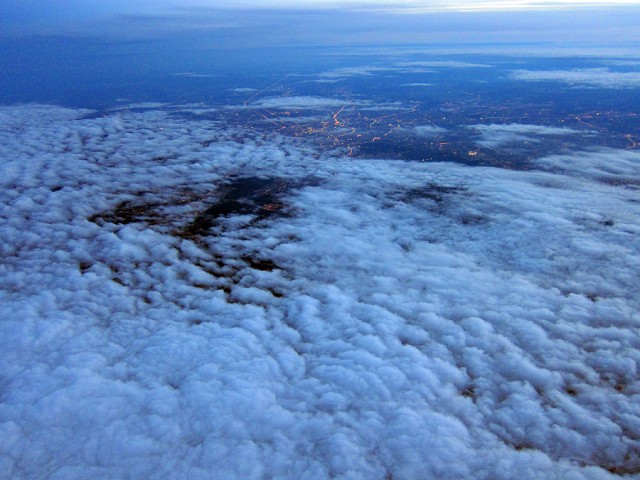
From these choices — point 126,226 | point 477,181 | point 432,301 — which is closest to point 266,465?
point 432,301

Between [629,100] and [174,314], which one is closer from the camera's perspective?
[174,314]

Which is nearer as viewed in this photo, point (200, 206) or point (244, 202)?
point (200, 206)

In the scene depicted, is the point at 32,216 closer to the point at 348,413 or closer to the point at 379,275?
the point at 379,275

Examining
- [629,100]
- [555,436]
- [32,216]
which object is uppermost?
[629,100]

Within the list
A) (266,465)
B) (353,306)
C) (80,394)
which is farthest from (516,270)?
(80,394)

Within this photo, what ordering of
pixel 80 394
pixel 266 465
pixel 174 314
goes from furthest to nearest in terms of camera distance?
pixel 174 314 < pixel 80 394 < pixel 266 465

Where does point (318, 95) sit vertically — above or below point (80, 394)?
above

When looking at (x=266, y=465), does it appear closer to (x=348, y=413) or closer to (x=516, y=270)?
(x=348, y=413)

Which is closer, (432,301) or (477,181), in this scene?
(432,301)

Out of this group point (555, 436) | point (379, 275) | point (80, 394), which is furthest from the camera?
point (379, 275)
